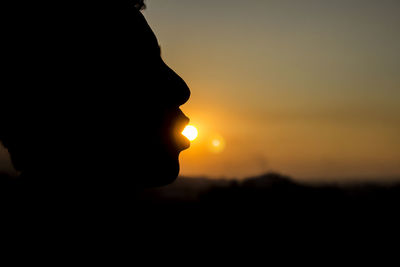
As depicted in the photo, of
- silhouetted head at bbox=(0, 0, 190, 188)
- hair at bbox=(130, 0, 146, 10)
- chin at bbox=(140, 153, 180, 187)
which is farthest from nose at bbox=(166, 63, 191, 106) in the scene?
hair at bbox=(130, 0, 146, 10)

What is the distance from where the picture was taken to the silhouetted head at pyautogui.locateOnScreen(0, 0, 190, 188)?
2.66m

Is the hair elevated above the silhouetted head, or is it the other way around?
the hair

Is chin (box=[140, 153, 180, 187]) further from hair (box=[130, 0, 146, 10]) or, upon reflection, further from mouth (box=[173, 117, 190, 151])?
hair (box=[130, 0, 146, 10])

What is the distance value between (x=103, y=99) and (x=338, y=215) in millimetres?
26196

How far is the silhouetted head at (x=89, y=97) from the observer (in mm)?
2660

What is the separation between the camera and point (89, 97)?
286 centimetres

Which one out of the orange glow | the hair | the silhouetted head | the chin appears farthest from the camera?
the hair

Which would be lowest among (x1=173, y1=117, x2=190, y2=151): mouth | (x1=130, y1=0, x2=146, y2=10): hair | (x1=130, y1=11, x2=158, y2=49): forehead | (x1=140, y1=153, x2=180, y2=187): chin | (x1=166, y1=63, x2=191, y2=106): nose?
(x1=140, y1=153, x2=180, y2=187): chin

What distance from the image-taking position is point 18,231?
2.66 meters

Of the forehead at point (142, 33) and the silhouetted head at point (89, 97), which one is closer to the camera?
the silhouetted head at point (89, 97)

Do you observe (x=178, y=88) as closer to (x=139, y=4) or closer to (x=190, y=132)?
(x=190, y=132)

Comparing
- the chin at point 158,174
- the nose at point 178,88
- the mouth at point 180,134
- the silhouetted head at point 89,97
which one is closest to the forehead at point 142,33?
the silhouetted head at point 89,97

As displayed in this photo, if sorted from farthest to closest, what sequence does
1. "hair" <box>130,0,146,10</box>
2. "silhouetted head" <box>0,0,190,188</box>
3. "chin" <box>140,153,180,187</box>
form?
"hair" <box>130,0,146,10</box> < "chin" <box>140,153,180,187</box> < "silhouetted head" <box>0,0,190,188</box>

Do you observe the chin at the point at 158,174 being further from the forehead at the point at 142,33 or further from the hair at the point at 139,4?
the hair at the point at 139,4
